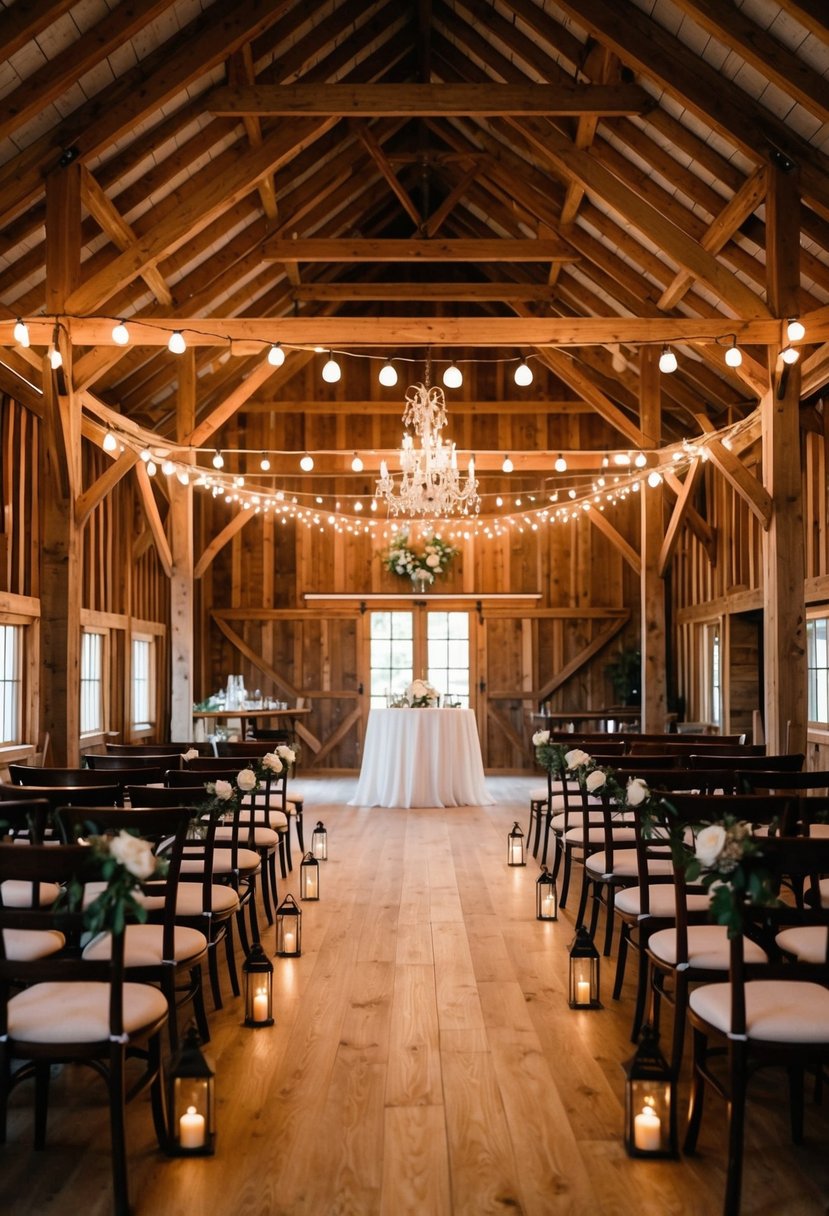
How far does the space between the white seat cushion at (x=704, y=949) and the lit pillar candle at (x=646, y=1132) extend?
1.63ft

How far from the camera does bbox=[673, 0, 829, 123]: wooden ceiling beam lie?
6.40 metres

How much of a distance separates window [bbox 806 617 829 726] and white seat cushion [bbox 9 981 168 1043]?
787 centimetres

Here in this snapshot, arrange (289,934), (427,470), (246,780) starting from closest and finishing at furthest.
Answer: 1. (246,780)
2. (289,934)
3. (427,470)

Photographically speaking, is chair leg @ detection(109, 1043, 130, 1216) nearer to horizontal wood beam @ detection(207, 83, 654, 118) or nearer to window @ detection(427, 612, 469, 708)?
horizontal wood beam @ detection(207, 83, 654, 118)

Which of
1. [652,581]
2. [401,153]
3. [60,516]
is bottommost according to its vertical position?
[652,581]

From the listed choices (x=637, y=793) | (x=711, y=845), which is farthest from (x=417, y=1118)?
(x=711, y=845)

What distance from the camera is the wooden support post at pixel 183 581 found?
1037cm

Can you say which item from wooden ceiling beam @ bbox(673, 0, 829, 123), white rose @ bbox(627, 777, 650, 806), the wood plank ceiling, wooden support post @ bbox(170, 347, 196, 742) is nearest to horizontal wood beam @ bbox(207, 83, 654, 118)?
the wood plank ceiling

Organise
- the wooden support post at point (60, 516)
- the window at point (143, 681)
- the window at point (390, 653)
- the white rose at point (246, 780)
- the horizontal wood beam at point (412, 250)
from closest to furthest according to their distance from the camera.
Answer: the white rose at point (246, 780)
the wooden support post at point (60, 516)
the horizontal wood beam at point (412, 250)
the window at point (143, 681)
the window at point (390, 653)

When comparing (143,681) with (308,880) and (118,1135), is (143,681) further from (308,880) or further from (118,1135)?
(118,1135)

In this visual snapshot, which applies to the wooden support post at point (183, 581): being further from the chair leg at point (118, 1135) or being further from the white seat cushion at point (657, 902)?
the chair leg at point (118, 1135)

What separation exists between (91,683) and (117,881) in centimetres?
937

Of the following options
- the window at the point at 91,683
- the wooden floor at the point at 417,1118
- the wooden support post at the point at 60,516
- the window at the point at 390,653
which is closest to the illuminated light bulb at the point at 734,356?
the wooden floor at the point at 417,1118

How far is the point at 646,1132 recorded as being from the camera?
9.71ft
